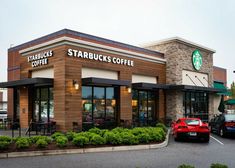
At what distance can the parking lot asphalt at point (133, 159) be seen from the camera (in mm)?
9381

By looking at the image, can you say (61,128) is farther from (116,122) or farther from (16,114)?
(16,114)

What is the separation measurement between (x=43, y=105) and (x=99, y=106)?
3.97 m

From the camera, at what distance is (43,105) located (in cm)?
2005

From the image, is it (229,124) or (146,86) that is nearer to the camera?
(229,124)

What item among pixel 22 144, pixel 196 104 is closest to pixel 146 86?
pixel 196 104

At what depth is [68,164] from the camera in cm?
944

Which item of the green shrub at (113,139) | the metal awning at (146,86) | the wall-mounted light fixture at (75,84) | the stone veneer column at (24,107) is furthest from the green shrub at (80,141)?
the metal awning at (146,86)

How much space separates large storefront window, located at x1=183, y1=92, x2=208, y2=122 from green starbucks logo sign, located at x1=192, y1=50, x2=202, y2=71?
2698mm

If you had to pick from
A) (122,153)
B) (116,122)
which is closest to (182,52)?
(116,122)

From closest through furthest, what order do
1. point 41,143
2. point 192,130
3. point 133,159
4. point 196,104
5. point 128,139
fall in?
point 133,159 → point 41,143 → point 128,139 → point 192,130 → point 196,104

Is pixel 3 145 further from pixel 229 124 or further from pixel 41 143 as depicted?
pixel 229 124

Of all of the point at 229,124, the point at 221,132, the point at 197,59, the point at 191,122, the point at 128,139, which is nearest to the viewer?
the point at 128,139

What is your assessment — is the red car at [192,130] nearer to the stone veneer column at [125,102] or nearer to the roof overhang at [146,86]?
the stone veneer column at [125,102]

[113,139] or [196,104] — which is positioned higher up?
[196,104]
